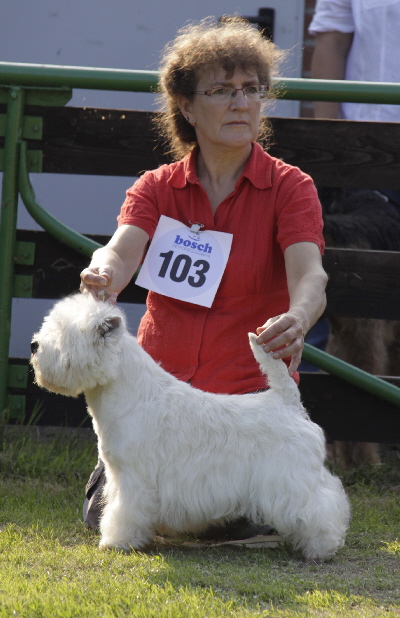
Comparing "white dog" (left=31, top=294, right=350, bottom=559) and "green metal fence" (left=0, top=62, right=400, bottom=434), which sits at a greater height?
"green metal fence" (left=0, top=62, right=400, bottom=434)

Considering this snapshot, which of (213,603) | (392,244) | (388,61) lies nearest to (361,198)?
(392,244)

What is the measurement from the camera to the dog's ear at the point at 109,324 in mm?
2666

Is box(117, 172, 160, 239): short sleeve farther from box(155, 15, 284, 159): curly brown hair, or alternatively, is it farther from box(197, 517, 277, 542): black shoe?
box(197, 517, 277, 542): black shoe

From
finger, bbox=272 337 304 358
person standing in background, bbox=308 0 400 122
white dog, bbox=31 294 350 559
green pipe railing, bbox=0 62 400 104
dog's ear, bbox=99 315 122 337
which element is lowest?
white dog, bbox=31 294 350 559

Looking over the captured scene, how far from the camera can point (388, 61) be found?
179 inches

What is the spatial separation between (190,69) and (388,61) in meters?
1.75

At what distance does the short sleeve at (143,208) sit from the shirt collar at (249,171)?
96 millimetres

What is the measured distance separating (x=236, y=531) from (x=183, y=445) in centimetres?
49

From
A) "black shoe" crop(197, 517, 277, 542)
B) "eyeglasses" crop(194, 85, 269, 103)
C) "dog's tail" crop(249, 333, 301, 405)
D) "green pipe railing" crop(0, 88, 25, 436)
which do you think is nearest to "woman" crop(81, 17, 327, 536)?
"eyeglasses" crop(194, 85, 269, 103)

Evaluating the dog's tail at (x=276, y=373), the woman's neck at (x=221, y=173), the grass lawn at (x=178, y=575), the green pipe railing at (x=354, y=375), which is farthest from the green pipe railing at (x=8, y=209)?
the dog's tail at (x=276, y=373)

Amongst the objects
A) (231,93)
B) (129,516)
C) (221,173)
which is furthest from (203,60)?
(129,516)

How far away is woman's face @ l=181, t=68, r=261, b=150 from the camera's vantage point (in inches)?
123

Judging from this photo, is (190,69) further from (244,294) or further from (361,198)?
(361,198)

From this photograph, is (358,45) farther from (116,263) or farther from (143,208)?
(116,263)
